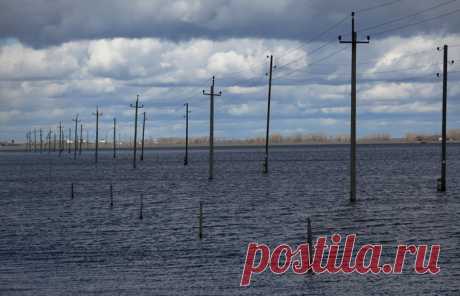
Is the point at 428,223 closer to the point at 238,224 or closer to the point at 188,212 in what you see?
the point at 238,224

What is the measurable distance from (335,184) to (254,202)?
27523mm

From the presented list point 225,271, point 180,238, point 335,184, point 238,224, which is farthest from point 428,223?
point 335,184

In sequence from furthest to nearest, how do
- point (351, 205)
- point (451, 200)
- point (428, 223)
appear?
point (451, 200), point (351, 205), point (428, 223)

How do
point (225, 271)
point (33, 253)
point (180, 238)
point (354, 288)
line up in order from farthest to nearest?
1. point (180, 238)
2. point (33, 253)
3. point (225, 271)
4. point (354, 288)

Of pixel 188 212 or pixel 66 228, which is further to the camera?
pixel 188 212

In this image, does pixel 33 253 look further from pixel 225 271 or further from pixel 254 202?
pixel 254 202

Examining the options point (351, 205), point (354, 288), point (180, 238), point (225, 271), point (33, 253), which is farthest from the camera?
point (351, 205)

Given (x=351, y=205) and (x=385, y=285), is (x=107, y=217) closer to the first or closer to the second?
(x=351, y=205)

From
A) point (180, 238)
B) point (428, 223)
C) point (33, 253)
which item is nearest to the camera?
point (33, 253)

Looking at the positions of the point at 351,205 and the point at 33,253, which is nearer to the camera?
the point at 33,253

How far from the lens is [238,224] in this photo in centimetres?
4528

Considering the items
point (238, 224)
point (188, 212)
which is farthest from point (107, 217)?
point (238, 224)

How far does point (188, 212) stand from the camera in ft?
178

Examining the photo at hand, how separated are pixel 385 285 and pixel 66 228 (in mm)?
23100
